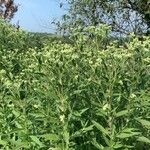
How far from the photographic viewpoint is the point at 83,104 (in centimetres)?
589

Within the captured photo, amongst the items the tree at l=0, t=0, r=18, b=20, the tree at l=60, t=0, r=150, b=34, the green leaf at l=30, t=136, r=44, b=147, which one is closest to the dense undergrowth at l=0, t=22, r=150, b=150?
the green leaf at l=30, t=136, r=44, b=147

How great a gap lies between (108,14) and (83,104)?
10.6 metres

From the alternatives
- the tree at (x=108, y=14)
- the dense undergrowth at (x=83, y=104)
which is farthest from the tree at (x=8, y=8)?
the dense undergrowth at (x=83, y=104)

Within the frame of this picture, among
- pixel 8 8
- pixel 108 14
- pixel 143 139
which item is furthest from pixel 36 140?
pixel 8 8

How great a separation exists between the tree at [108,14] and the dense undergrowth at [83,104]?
9719 millimetres

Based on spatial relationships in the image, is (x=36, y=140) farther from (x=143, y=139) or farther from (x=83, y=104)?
(x=143, y=139)

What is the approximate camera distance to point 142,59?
19.6ft

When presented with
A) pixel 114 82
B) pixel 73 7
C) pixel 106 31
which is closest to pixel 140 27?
Result: pixel 73 7

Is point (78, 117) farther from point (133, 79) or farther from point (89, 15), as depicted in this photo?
point (89, 15)

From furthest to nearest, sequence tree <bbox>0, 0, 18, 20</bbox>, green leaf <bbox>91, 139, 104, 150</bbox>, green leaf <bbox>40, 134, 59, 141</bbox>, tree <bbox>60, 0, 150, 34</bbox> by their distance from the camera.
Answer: tree <bbox>0, 0, 18, 20</bbox>
tree <bbox>60, 0, 150, 34</bbox>
green leaf <bbox>91, 139, 104, 150</bbox>
green leaf <bbox>40, 134, 59, 141</bbox>

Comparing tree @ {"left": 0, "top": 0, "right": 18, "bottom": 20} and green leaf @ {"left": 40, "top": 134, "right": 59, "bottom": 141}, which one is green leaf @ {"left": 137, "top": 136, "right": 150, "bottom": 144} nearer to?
green leaf @ {"left": 40, "top": 134, "right": 59, "bottom": 141}

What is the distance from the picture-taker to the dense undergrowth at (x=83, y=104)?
5566mm

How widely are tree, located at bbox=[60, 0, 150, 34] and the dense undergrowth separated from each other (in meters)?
9.72

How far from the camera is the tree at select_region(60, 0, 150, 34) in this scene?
16.1m
